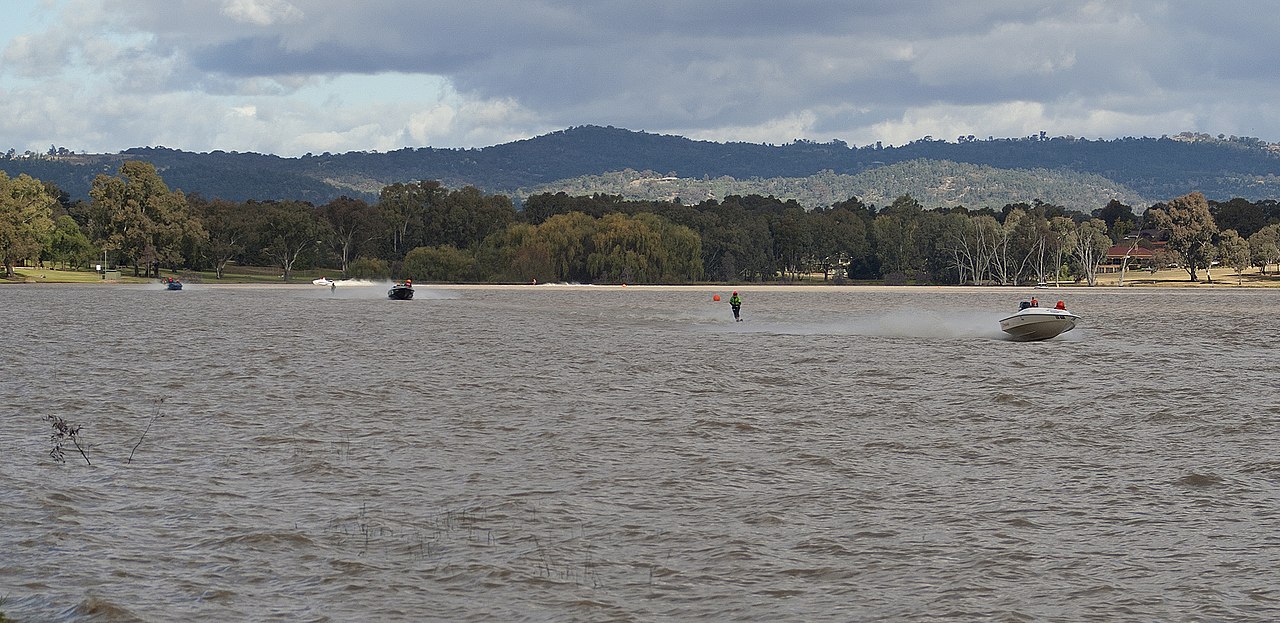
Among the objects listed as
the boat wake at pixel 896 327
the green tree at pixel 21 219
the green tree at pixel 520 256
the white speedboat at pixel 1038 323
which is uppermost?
the green tree at pixel 21 219

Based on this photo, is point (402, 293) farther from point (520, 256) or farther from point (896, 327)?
point (896, 327)

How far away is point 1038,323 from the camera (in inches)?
2398

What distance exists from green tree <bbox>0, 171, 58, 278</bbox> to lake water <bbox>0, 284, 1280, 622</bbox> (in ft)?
476

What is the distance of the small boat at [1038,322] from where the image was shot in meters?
60.6

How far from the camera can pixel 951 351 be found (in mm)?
57062

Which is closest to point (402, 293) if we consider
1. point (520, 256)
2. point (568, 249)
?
point (568, 249)

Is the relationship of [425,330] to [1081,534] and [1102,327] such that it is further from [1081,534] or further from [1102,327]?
[1081,534]

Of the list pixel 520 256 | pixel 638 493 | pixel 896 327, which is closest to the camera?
pixel 638 493

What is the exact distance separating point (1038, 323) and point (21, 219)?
159 meters

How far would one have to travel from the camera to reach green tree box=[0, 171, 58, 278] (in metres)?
176

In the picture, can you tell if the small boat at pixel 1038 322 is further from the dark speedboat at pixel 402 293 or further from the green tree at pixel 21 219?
the green tree at pixel 21 219

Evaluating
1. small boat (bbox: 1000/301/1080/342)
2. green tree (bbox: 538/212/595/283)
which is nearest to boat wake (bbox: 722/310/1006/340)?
small boat (bbox: 1000/301/1080/342)

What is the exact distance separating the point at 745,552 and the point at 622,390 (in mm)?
21649

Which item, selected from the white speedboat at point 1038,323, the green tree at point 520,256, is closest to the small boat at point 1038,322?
the white speedboat at point 1038,323
